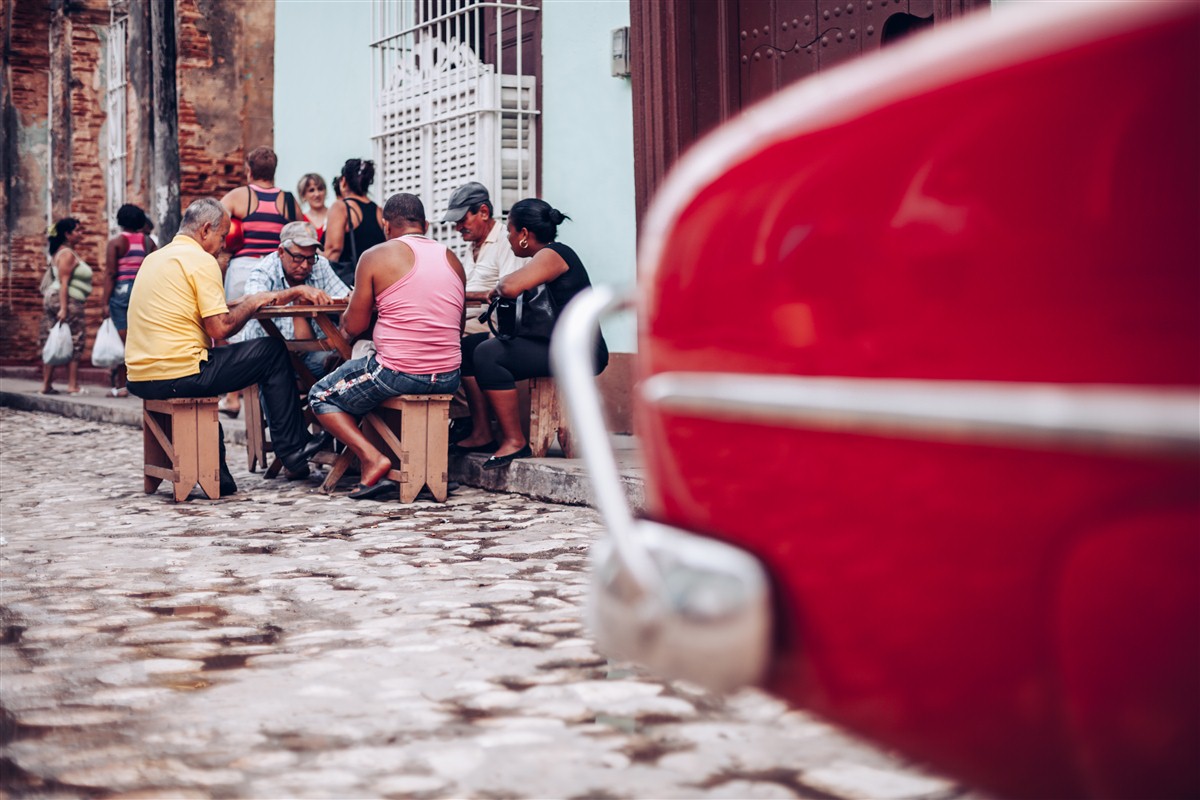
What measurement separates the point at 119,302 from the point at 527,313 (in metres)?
6.90

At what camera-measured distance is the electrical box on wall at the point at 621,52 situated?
330 inches

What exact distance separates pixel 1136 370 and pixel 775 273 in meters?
0.41

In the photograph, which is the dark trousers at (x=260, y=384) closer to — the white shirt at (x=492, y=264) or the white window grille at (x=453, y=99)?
the white shirt at (x=492, y=264)

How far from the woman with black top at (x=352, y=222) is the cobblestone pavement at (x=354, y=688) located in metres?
3.47

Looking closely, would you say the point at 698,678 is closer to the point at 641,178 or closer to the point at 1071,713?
the point at 1071,713

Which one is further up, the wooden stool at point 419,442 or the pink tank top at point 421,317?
the pink tank top at point 421,317

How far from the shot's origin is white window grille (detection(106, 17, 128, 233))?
1703 centimetres

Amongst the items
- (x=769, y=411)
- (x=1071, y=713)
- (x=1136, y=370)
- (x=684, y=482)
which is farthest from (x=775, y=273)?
→ (x=1071, y=713)

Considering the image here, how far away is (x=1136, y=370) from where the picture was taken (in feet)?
3.75

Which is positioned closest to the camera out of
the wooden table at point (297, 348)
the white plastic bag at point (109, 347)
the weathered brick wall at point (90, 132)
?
the wooden table at point (297, 348)

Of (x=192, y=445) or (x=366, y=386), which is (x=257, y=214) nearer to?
(x=192, y=445)

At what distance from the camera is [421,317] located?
6969 mm

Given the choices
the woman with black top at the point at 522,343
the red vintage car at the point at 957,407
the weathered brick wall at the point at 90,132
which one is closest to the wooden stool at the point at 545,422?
the woman with black top at the point at 522,343

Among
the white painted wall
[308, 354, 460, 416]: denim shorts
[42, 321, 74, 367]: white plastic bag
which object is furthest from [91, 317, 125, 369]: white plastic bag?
[308, 354, 460, 416]: denim shorts
